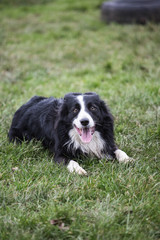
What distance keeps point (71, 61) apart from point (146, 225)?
21.0ft

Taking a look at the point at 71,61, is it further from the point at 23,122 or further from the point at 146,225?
the point at 146,225

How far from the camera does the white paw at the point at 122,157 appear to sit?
3.68m

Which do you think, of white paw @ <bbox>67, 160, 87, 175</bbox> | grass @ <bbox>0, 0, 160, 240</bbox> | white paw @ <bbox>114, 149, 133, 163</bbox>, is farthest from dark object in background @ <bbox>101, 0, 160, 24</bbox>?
white paw @ <bbox>67, 160, 87, 175</bbox>

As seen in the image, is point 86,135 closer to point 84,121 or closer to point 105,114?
point 84,121

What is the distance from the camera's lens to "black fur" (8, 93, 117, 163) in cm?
384

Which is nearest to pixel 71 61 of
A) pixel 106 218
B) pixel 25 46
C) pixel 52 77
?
pixel 52 77

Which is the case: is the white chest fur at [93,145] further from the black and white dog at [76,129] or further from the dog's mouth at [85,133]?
the dog's mouth at [85,133]

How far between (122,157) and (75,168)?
641 mm

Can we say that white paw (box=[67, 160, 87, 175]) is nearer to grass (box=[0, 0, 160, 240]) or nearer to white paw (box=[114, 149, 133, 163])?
grass (box=[0, 0, 160, 240])

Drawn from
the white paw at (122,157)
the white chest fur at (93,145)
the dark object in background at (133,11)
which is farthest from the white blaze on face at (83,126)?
the dark object in background at (133,11)

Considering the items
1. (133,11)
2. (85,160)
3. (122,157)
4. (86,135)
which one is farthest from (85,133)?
(133,11)

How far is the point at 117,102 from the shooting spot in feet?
18.6

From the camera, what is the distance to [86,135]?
→ 3.72 meters

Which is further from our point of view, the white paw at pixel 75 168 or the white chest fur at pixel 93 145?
the white chest fur at pixel 93 145
